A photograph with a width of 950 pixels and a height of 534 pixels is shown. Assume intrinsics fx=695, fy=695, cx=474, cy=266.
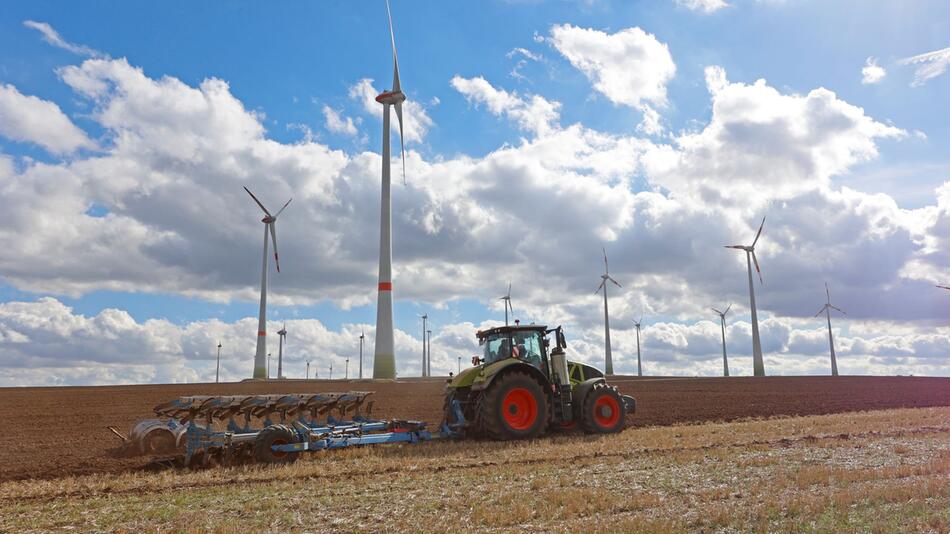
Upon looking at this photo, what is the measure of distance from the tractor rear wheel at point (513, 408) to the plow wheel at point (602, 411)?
1381 mm

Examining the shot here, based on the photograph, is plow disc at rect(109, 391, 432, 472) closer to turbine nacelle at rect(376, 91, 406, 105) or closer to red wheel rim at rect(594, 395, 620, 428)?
red wheel rim at rect(594, 395, 620, 428)

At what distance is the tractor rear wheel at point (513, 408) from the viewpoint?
15.9 meters

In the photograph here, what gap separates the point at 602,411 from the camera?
58.6ft

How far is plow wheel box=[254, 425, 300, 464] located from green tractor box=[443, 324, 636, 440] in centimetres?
404

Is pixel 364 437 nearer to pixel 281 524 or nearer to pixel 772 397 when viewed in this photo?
pixel 281 524

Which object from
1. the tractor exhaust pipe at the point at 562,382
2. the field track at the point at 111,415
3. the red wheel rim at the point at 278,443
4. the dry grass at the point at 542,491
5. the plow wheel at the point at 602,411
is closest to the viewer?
the dry grass at the point at 542,491

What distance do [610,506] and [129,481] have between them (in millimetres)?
8201

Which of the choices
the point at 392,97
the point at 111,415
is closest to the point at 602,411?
the point at 111,415

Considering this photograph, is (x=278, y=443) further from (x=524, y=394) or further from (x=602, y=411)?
(x=602, y=411)

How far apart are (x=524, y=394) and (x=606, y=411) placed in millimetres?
2715

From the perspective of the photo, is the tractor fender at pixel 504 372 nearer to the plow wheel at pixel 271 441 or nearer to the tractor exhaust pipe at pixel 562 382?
the tractor exhaust pipe at pixel 562 382

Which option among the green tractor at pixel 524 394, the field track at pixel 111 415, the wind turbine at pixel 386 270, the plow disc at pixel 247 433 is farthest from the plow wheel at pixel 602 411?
the wind turbine at pixel 386 270

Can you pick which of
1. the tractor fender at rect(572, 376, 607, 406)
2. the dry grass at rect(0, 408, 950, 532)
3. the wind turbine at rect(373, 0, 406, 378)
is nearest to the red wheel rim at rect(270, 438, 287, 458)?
the dry grass at rect(0, 408, 950, 532)

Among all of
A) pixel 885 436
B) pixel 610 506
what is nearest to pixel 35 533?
pixel 610 506
